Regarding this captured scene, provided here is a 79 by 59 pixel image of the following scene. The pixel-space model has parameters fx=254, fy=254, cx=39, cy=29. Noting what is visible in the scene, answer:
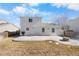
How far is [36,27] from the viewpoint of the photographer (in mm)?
3018

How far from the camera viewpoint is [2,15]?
3.01 metres

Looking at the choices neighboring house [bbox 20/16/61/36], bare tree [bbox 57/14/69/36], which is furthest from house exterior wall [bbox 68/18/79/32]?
neighboring house [bbox 20/16/61/36]

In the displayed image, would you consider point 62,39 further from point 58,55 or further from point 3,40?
point 3,40

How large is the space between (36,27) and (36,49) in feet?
0.86

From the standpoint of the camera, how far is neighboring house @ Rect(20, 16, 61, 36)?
3.01m

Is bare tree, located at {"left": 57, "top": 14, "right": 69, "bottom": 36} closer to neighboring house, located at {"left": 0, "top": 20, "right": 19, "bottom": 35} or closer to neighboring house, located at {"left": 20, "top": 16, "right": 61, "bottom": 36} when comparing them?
neighboring house, located at {"left": 20, "top": 16, "right": 61, "bottom": 36}

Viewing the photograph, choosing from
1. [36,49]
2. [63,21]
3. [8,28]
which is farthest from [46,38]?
[8,28]

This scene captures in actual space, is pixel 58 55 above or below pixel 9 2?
below

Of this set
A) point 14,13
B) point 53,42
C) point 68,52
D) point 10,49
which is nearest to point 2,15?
point 14,13

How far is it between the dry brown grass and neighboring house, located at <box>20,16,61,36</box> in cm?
13

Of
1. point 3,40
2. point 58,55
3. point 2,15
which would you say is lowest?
point 58,55

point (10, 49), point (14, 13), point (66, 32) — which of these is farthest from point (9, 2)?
point (66, 32)

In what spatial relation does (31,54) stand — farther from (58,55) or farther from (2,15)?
(2,15)

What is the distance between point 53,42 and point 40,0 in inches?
20.7
